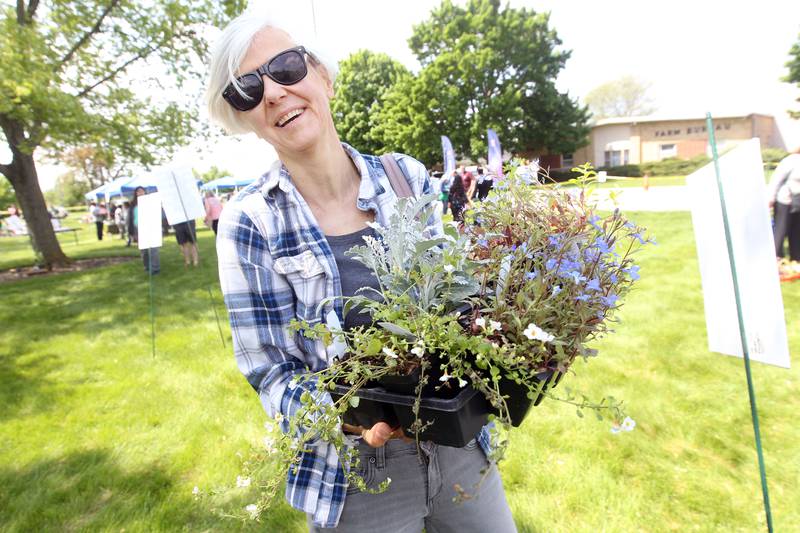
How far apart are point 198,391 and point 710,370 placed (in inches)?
177

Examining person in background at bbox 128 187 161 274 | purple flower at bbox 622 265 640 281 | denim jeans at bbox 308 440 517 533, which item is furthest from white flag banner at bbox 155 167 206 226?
purple flower at bbox 622 265 640 281

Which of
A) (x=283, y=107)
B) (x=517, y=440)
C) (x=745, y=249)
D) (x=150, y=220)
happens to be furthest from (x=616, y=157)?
(x=283, y=107)

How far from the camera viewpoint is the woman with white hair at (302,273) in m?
1.28

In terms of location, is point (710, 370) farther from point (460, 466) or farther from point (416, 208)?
point (416, 208)

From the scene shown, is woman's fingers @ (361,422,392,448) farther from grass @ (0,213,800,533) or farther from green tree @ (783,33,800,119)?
green tree @ (783,33,800,119)

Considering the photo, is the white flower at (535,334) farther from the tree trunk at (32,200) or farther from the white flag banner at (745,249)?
the tree trunk at (32,200)

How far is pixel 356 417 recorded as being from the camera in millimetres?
1114

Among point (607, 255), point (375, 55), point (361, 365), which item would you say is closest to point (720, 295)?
point (607, 255)

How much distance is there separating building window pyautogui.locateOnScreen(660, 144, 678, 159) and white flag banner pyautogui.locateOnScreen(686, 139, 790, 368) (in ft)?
126

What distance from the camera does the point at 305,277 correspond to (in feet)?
4.34

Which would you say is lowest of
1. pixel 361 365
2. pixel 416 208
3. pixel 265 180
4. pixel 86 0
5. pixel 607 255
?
pixel 361 365

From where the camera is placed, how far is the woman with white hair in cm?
128

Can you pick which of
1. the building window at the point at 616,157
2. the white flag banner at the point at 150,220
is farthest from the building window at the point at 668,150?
the white flag banner at the point at 150,220

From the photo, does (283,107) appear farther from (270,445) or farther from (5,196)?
(5,196)
